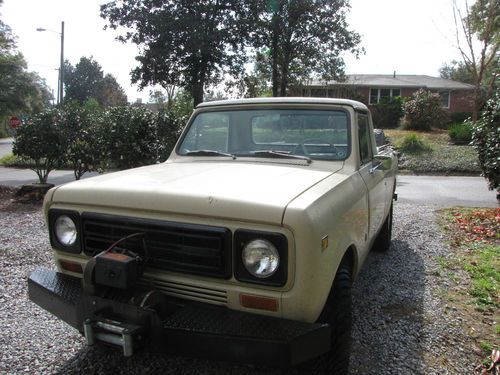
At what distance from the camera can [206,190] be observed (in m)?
2.45

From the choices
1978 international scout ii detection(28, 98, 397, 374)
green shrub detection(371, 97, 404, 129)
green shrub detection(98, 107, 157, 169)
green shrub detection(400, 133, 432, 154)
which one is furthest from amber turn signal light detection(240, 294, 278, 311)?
green shrub detection(371, 97, 404, 129)

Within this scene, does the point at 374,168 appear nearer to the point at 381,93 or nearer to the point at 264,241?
the point at 264,241

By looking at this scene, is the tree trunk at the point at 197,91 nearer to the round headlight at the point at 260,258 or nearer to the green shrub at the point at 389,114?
the green shrub at the point at 389,114

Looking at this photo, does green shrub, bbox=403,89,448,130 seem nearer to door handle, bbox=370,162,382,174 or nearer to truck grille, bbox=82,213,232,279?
door handle, bbox=370,162,382,174

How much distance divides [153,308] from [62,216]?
3.09 ft

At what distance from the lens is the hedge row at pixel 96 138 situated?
8.98 meters

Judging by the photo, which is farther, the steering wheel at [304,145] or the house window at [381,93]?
the house window at [381,93]

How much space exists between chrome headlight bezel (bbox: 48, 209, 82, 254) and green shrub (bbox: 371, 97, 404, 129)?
26834 millimetres

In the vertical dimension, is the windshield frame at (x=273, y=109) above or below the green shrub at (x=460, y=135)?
below

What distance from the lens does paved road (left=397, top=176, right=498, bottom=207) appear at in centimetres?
977

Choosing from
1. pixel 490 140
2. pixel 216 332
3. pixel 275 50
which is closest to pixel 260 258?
pixel 216 332

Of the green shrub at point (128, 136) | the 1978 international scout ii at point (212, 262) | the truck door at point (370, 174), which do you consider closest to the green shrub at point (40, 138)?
the green shrub at point (128, 136)

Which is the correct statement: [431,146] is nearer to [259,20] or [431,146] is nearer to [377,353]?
[259,20]

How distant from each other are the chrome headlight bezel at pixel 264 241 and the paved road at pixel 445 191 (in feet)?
26.1
